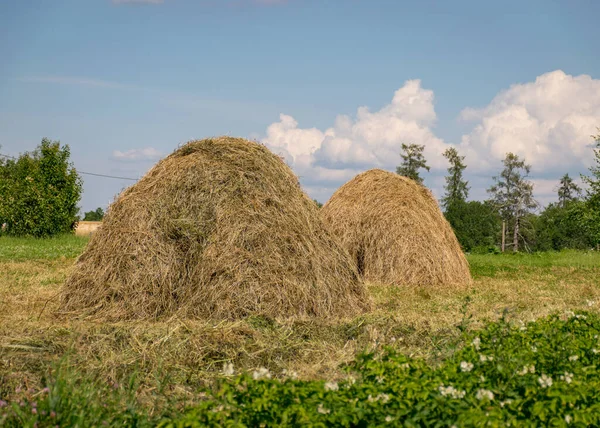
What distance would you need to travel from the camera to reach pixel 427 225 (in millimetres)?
16578

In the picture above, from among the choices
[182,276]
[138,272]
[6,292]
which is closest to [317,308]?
[182,276]

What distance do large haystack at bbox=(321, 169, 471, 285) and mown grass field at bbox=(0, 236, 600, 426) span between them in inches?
116

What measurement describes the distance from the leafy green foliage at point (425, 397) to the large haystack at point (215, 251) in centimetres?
445

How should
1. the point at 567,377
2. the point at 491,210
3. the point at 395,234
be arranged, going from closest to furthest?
the point at 567,377 → the point at 395,234 → the point at 491,210

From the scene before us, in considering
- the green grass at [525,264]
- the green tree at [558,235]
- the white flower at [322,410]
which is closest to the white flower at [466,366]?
the white flower at [322,410]

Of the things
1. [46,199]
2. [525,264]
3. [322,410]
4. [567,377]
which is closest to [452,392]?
[322,410]

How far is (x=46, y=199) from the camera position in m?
38.8

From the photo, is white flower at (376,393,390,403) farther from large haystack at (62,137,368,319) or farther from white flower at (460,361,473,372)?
large haystack at (62,137,368,319)

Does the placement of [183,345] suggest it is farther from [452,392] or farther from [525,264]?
[525,264]

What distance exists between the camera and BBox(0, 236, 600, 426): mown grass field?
615cm

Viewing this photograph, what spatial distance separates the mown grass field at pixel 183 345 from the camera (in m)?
6.15

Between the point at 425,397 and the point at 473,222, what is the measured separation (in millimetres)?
67373

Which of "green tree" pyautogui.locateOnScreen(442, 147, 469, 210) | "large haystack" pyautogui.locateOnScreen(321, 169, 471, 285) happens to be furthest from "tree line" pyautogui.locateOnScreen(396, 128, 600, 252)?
"large haystack" pyautogui.locateOnScreen(321, 169, 471, 285)

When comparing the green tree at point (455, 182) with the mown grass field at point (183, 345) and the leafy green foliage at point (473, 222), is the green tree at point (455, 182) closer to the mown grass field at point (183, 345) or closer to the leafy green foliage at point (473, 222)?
the leafy green foliage at point (473, 222)
